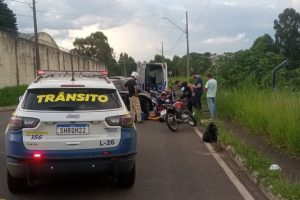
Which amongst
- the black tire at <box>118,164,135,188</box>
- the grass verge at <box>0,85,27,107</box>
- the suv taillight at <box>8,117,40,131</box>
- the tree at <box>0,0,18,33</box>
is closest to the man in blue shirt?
the black tire at <box>118,164,135,188</box>

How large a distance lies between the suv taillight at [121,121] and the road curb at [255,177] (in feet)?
7.02

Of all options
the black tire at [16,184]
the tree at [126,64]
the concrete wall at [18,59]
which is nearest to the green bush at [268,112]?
the black tire at [16,184]

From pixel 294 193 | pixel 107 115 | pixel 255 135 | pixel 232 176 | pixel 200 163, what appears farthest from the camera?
pixel 255 135

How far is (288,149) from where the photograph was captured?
33.6 feet

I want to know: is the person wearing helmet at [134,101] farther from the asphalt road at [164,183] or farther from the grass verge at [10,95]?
the grass verge at [10,95]

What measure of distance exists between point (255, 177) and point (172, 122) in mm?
7260

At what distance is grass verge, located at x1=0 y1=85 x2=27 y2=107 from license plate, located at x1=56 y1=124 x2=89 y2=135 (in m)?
25.7

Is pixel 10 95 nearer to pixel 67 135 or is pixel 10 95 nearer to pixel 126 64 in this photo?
pixel 67 135

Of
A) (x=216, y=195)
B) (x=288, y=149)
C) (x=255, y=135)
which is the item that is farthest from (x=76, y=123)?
(x=255, y=135)

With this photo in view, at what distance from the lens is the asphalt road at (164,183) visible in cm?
726

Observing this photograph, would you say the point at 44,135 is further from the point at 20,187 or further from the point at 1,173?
the point at 1,173

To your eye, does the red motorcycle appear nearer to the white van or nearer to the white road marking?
the white road marking

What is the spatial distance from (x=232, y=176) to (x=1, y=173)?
3.94m

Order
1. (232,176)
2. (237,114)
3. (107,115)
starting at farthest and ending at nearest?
(237,114), (232,176), (107,115)
